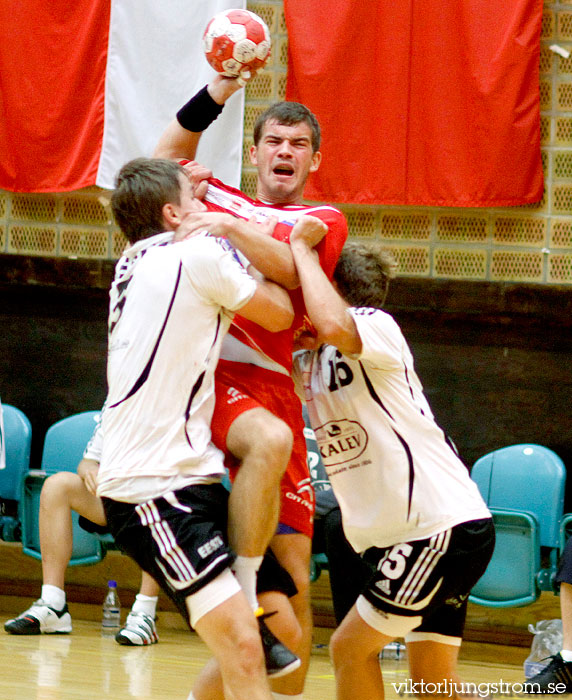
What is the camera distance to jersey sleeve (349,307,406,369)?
331cm

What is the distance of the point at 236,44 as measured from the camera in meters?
3.71

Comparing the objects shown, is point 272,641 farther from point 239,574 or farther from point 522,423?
point 522,423

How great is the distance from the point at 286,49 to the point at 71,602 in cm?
388

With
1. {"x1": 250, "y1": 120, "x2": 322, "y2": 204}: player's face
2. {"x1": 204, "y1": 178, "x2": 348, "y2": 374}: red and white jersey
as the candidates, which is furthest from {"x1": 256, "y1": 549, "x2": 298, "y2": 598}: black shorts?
{"x1": 250, "y1": 120, "x2": 322, "y2": 204}: player's face

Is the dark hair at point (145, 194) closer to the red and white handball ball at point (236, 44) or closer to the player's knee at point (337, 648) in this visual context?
the red and white handball ball at point (236, 44)

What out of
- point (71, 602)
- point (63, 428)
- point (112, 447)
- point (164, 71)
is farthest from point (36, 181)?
point (112, 447)

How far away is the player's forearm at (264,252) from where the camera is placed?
128 inches

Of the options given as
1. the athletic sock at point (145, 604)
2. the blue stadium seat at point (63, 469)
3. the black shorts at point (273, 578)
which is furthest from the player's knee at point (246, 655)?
the blue stadium seat at point (63, 469)

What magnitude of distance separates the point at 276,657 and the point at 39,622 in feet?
10.5

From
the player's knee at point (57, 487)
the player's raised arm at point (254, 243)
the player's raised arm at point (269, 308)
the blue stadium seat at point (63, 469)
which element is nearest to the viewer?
the player's raised arm at point (269, 308)

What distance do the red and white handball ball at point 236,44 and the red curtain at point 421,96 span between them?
2762 millimetres

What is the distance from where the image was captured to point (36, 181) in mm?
7152

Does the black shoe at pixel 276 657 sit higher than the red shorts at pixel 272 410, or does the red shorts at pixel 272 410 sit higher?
the red shorts at pixel 272 410

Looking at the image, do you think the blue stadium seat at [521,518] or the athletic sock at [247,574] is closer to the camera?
the athletic sock at [247,574]
